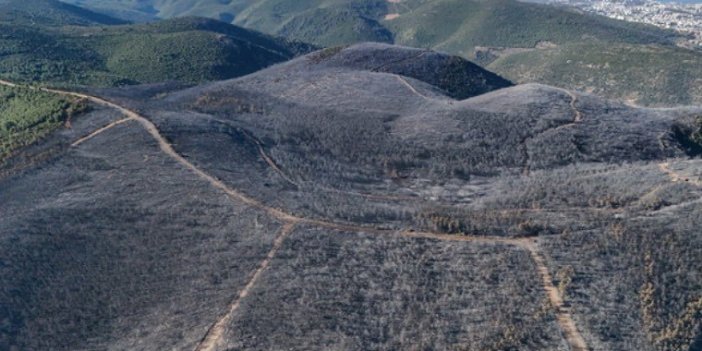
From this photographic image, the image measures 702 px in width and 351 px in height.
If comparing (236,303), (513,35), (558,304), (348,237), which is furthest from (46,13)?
(558,304)

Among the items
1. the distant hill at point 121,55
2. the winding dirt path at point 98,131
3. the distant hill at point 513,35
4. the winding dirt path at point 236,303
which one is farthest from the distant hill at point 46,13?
the winding dirt path at point 236,303

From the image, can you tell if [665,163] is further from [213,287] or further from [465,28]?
[465,28]

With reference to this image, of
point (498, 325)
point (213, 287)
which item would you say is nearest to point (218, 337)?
point (213, 287)

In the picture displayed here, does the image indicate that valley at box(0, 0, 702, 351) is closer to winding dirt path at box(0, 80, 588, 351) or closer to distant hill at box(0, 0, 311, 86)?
winding dirt path at box(0, 80, 588, 351)

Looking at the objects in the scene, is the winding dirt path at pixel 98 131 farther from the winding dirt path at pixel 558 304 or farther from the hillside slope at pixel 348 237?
the winding dirt path at pixel 558 304

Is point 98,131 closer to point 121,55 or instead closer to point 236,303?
point 236,303
